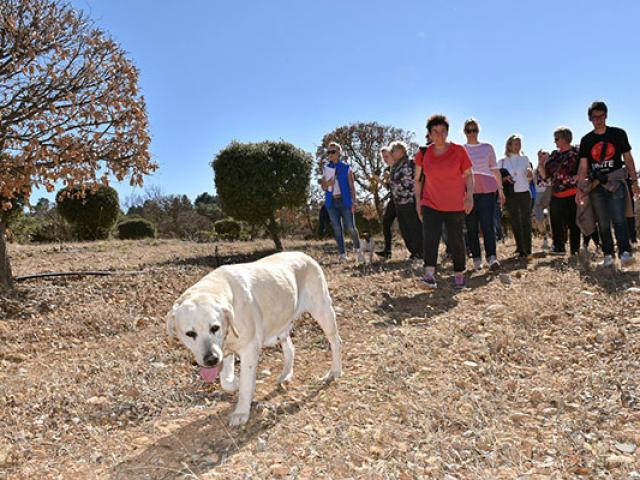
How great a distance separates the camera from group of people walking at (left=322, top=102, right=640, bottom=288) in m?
6.35

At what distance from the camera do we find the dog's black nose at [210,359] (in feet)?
10.1

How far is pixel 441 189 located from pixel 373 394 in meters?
3.21

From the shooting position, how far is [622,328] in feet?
15.0

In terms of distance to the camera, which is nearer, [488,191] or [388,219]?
[488,191]

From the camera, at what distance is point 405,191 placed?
822 cm

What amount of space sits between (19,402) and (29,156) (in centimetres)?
389

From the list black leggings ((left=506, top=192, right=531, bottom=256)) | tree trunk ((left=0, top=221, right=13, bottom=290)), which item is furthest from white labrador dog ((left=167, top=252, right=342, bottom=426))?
tree trunk ((left=0, top=221, right=13, bottom=290))

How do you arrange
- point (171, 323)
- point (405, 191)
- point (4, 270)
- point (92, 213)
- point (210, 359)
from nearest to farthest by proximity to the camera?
1. point (210, 359)
2. point (171, 323)
3. point (4, 270)
4. point (405, 191)
5. point (92, 213)

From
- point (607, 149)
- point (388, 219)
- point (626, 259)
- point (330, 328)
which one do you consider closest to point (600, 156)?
point (607, 149)

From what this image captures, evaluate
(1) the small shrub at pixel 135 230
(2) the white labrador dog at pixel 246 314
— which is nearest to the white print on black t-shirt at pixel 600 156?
(2) the white labrador dog at pixel 246 314

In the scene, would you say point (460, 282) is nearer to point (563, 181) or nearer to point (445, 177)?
point (445, 177)

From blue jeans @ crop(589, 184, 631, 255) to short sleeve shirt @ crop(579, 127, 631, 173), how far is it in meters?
0.28

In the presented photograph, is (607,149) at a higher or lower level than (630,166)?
higher

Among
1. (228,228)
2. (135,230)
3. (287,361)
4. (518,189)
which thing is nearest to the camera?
(287,361)
